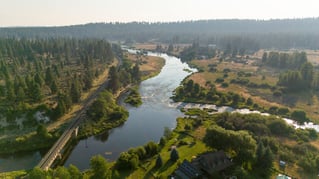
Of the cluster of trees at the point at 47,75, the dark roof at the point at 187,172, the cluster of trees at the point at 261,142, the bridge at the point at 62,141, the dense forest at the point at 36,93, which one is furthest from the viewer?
the cluster of trees at the point at 47,75

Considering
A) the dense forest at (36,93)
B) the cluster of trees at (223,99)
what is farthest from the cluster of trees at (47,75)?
the cluster of trees at (223,99)

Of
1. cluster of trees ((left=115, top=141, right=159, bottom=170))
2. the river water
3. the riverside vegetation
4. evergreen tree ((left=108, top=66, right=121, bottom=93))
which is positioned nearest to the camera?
cluster of trees ((left=115, top=141, right=159, bottom=170))

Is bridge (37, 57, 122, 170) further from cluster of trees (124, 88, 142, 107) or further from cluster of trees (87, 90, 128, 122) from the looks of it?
cluster of trees (124, 88, 142, 107)

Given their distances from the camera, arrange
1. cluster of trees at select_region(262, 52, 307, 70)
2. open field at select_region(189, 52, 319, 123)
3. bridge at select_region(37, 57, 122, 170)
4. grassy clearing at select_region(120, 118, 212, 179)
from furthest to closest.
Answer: cluster of trees at select_region(262, 52, 307, 70)
open field at select_region(189, 52, 319, 123)
bridge at select_region(37, 57, 122, 170)
grassy clearing at select_region(120, 118, 212, 179)

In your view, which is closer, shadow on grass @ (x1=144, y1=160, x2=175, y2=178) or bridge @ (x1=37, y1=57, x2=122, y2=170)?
shadow on grass @ (x1=144, y1=160, x2=175, y2=178)

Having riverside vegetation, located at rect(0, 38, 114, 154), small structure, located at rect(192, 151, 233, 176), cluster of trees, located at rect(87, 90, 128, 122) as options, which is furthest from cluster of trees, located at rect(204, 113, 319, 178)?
riverside vegetation, located at rect(0, 38, 114, 154)

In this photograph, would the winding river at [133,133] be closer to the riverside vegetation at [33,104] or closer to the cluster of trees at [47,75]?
the riverside vegetation at [33,104]

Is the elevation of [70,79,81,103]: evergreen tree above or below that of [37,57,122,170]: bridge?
above

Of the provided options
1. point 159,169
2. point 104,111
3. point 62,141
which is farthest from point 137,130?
point 159,169
